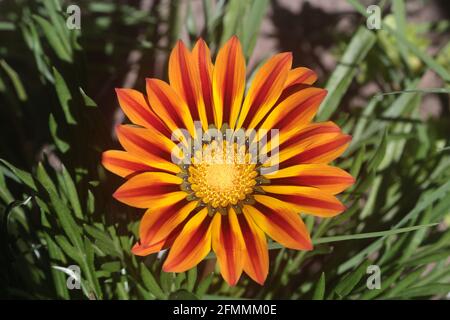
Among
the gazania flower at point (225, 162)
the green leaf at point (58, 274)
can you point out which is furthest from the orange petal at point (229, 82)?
the green leaf at point (58, 274)

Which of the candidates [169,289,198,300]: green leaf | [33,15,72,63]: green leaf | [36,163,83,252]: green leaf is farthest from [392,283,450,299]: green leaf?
[33,15,72,63]: green leaf

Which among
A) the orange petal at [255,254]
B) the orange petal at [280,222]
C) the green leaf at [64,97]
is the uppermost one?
the green leaf at [64,97]

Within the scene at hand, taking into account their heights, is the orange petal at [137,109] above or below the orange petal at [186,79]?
below

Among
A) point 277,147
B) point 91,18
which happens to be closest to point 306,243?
point 277,147

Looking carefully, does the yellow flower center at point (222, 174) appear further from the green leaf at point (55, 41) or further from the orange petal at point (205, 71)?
the green leaf at point (55, 41)

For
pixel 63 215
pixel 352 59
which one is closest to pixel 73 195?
pixel 63 215

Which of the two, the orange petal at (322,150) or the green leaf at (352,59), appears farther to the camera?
the green leaf at (352,59)

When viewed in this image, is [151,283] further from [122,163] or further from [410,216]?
[410,216]

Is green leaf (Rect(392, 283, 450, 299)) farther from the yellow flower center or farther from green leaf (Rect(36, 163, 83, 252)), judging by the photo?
green leaf (Rect(36, 163, 83, 252))
